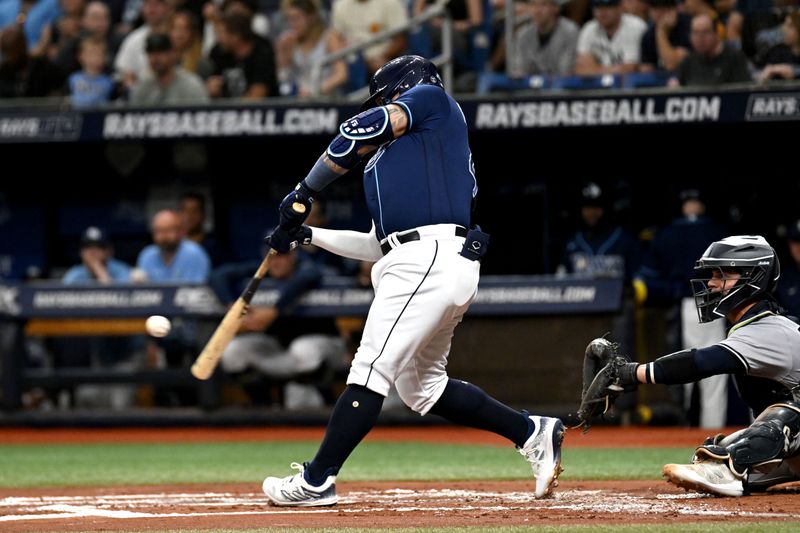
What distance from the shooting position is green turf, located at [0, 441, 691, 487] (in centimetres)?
671

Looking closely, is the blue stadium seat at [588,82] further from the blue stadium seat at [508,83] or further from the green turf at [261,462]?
the green turf at [261,462]

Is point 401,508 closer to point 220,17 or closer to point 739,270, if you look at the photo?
point 739,270

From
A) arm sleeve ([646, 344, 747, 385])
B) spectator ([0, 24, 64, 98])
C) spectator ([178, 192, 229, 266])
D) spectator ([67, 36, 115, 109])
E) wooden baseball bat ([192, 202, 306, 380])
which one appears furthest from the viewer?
spectator ([0, 24, 64, 98])

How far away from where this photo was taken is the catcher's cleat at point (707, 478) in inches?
193

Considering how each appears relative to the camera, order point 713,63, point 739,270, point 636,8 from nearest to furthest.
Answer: point 739,270, point 713,63, point 636,8

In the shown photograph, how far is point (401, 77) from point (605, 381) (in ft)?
4.63

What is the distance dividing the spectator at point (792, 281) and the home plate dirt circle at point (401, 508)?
12.2 ft

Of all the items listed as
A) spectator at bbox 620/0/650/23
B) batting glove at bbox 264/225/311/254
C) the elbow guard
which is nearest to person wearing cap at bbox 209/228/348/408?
spectator at bbox 620/0/650/23

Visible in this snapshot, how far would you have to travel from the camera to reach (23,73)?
11812mm

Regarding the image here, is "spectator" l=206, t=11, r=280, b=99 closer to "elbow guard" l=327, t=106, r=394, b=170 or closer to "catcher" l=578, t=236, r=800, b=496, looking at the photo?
"elbow guard" l=327, t=106, r=394, b=170

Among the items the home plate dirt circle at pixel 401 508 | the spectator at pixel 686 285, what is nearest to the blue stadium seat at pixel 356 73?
the spectator at pixel 686 285

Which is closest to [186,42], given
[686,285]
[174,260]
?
[174,260]

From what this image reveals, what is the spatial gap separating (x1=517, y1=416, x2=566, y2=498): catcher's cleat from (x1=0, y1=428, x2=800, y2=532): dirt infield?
67 millimetres

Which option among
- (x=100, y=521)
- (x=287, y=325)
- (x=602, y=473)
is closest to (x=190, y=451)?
(x=287, y=325)
